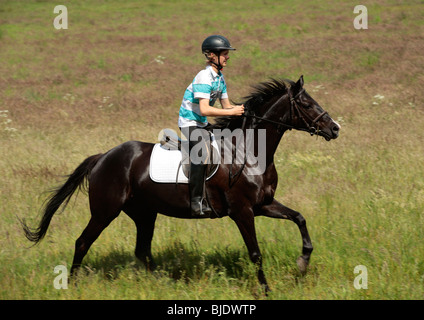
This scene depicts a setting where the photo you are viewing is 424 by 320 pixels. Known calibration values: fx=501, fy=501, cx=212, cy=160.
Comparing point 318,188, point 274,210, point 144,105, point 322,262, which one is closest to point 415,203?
point 318,188

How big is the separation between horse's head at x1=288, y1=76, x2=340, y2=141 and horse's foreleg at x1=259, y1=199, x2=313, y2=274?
3.23 feet

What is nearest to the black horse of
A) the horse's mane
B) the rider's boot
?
the horse's mane

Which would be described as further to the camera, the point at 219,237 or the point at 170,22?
the point at 170,22

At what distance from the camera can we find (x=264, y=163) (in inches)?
235

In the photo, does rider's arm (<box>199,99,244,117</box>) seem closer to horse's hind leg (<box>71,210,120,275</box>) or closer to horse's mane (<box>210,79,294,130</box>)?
horse's mane (<box>210,79,294,130</box>)

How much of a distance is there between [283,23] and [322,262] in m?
27.9

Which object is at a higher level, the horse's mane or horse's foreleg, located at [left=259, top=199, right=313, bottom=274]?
the horse's mane

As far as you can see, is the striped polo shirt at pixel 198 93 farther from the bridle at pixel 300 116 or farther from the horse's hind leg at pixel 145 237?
the horse's hind leg at pixel 145 237

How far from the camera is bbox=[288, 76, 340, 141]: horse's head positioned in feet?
19.5

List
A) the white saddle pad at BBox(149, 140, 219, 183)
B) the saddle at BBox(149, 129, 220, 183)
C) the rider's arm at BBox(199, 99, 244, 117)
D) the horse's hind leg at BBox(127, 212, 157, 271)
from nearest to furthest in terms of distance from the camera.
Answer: the rider's arm at BBox(199, 99, 244, 117)
the saddle at BBox(149, 129, 220, 183)
the white saddle pad at BBox(149, 140, 219, 183)
the horse's hind leg at BBox(127, 212, 157, 271)

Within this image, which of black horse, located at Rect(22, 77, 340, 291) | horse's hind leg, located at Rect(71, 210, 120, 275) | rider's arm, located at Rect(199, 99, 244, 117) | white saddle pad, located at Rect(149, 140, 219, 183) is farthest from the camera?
horse's hind leg, located at Rect(71, 210, 120, 275)

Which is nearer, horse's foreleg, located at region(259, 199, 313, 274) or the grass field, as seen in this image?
horse's foreleg, located at region(259, 199, 313, 274)

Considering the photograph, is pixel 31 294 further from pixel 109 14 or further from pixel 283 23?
pixel 109 14

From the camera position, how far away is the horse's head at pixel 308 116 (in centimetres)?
593
